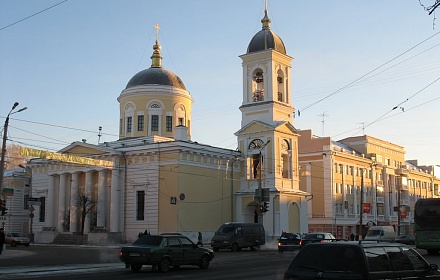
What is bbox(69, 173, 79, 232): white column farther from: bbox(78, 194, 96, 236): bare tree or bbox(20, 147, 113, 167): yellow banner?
bbox(20, 147, 113, 167): yellow banner

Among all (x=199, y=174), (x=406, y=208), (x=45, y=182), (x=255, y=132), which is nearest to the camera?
(x=199, y=174)

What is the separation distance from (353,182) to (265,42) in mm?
24990

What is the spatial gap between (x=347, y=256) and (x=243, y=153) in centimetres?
4583

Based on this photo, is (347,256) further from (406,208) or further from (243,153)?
(406,208)

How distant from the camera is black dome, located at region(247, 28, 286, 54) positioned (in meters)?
54.9

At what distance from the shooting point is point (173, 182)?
48.4 meters

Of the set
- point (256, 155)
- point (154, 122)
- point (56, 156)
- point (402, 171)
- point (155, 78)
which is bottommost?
point (56, 156)

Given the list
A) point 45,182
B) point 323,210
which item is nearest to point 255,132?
point 323,210

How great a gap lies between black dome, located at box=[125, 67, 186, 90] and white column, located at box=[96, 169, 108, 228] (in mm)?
11811

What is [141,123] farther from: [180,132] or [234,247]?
[234,247]

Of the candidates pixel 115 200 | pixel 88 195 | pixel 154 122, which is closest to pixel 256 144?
pixel 154 122

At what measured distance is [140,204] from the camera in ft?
167

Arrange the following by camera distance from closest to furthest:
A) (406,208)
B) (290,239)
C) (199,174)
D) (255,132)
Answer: (290,239) → (199,174) → (255,132) → (406,208)

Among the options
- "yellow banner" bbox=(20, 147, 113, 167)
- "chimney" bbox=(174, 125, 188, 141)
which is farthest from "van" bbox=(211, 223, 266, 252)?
"chimney" bbox=(174, 125, 188, 141)
